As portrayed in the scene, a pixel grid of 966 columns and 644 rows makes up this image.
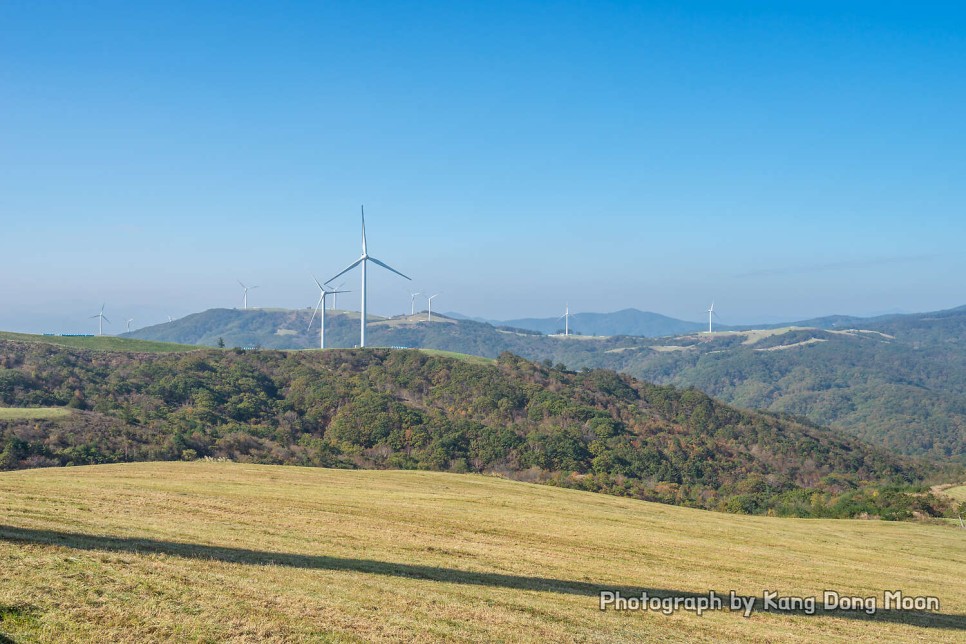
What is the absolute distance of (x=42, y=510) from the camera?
24.4 metres

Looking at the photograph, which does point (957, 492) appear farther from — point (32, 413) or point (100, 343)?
point (100, 343)

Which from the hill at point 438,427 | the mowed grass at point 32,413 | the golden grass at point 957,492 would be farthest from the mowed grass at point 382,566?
the golden grass at point 957,492

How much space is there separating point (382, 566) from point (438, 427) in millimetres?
86721

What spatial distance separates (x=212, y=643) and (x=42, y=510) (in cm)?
1431

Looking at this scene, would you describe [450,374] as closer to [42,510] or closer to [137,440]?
[137,440]

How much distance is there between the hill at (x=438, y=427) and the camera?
77.9 metres

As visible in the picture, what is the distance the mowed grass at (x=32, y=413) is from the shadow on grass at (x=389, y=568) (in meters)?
61.5

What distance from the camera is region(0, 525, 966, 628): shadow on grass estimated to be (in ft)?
64.5

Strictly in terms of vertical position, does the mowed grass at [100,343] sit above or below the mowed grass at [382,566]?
above

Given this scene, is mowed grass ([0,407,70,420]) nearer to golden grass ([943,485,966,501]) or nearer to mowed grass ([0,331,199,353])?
mowed grass ([0,331,199,353])

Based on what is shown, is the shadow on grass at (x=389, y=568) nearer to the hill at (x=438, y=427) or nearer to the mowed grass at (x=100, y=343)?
the hill at (x=438, y=427)

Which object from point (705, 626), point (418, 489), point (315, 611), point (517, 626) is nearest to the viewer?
point (315, 611)

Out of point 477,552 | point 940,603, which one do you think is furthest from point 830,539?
point 477,552

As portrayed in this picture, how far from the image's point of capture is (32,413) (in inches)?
2985
